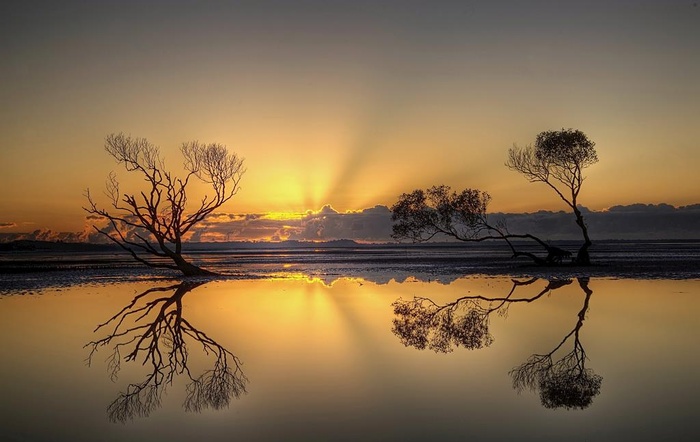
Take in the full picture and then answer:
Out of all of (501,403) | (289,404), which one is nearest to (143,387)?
(289,404)

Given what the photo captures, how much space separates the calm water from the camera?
32.6 ft

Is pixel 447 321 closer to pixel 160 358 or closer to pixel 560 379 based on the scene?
pixel 560 379

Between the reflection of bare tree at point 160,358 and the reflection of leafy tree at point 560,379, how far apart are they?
6.63m

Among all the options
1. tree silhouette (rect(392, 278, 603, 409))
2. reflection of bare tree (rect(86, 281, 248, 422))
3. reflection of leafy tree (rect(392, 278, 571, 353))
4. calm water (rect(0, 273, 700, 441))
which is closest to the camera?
calm water (rect(0, 273, 700, 441))

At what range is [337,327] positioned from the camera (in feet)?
70.4

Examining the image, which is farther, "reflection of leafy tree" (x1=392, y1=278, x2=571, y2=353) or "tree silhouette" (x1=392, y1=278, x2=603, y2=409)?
"reflection of leafy tree" (x1=392, y1=278, x2=571, y2=353)

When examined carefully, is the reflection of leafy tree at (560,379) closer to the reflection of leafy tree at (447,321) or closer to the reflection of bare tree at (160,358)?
the reflection of leafy tree at (447,321)

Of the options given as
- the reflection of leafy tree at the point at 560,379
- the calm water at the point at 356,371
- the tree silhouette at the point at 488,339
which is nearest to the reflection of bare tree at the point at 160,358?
the calm water at the point at 356,371

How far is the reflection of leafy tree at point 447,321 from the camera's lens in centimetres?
1811

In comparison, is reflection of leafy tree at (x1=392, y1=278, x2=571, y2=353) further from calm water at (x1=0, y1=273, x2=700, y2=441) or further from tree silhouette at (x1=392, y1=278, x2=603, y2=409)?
calm water at (x1=0, y1=273, x2=700, y2=441)

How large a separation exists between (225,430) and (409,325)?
494 inches

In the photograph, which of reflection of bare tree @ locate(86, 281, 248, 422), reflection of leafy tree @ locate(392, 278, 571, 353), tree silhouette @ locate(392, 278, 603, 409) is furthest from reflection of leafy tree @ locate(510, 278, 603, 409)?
reflection of bare tree @ locate(86, 281, 248, 422)

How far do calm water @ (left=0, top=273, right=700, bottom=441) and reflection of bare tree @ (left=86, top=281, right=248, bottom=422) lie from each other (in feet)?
0.22

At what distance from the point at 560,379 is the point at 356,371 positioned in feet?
16.2
